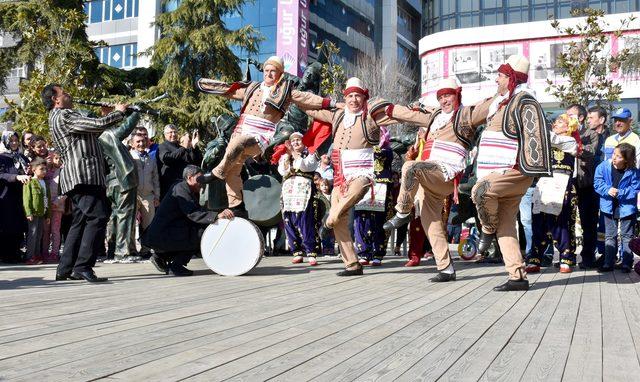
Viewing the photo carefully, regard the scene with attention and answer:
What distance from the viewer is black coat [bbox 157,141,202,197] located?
1005 centimetres

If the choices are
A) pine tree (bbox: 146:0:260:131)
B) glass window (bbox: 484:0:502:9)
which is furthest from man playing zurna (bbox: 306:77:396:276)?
glass window (bbox: 484:0:502:9)

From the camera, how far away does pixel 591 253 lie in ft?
27.9

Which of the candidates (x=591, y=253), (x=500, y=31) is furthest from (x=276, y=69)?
(x=500, y=31)

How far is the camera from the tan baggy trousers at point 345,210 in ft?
22.8

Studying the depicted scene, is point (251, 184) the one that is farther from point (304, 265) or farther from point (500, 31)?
point (500, 31)

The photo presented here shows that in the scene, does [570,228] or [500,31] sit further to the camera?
[500,31]

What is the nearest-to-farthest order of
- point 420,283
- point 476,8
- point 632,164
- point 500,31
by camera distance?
point 420,283, point 632,164, point 500,31, point 476,8

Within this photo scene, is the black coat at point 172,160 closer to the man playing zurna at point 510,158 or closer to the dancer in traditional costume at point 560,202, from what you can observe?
the dancer in traditional costume at point 560,202

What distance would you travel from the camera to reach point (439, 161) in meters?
6.49

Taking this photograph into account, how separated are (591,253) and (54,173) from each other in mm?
6946

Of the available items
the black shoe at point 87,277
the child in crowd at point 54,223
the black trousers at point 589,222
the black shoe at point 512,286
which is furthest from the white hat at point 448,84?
the child in crowd at point 54,223

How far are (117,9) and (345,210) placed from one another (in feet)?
118

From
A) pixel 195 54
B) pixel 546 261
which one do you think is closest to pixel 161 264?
pixel 546 261

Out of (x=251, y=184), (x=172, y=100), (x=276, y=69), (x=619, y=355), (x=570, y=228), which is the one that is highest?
(x=172, y=100)
